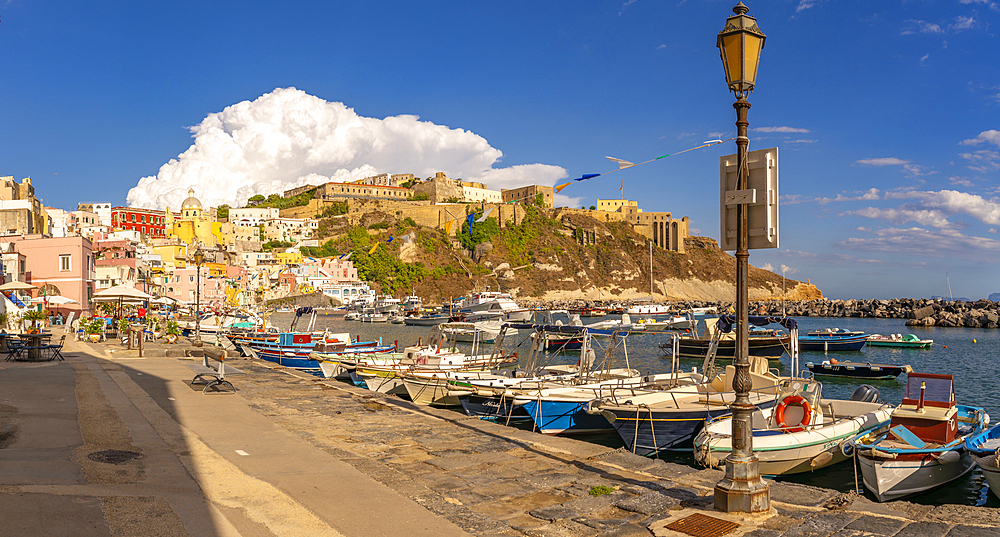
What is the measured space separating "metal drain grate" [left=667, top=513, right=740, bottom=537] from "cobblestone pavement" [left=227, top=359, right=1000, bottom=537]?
0.08 meters

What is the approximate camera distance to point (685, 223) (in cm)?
16838

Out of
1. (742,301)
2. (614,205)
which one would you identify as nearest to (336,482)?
(742,301)

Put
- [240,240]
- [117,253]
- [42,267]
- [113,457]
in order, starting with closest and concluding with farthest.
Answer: [113,457], [42,267], [117,253], [240,240]

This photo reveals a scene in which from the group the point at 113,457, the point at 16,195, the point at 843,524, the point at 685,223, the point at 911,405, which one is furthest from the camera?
the point at 685,223

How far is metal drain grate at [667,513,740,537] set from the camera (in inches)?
227

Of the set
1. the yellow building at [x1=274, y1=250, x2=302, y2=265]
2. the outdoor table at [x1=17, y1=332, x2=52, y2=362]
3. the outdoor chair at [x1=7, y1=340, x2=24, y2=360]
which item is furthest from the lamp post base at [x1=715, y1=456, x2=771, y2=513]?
the yellow building at [x1=274, y1=250, x2=302, y2=265]

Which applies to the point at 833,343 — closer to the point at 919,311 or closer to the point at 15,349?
the point at 15,349

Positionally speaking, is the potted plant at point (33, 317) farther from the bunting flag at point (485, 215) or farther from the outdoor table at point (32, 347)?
the bunting flag at point (485, 215)

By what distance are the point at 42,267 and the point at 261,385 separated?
34.9 meters

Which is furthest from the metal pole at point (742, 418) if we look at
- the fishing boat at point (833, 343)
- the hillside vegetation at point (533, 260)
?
the hillside vegetation at point (533, 260)

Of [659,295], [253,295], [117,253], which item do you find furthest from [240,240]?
[659,295]

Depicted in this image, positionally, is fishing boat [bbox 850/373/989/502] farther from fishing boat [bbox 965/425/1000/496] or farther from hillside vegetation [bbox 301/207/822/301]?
hillside vegetation [bbox 301/207/822/301]

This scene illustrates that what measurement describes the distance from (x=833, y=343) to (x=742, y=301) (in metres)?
41.0

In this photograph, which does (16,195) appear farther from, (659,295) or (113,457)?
(659,295)
